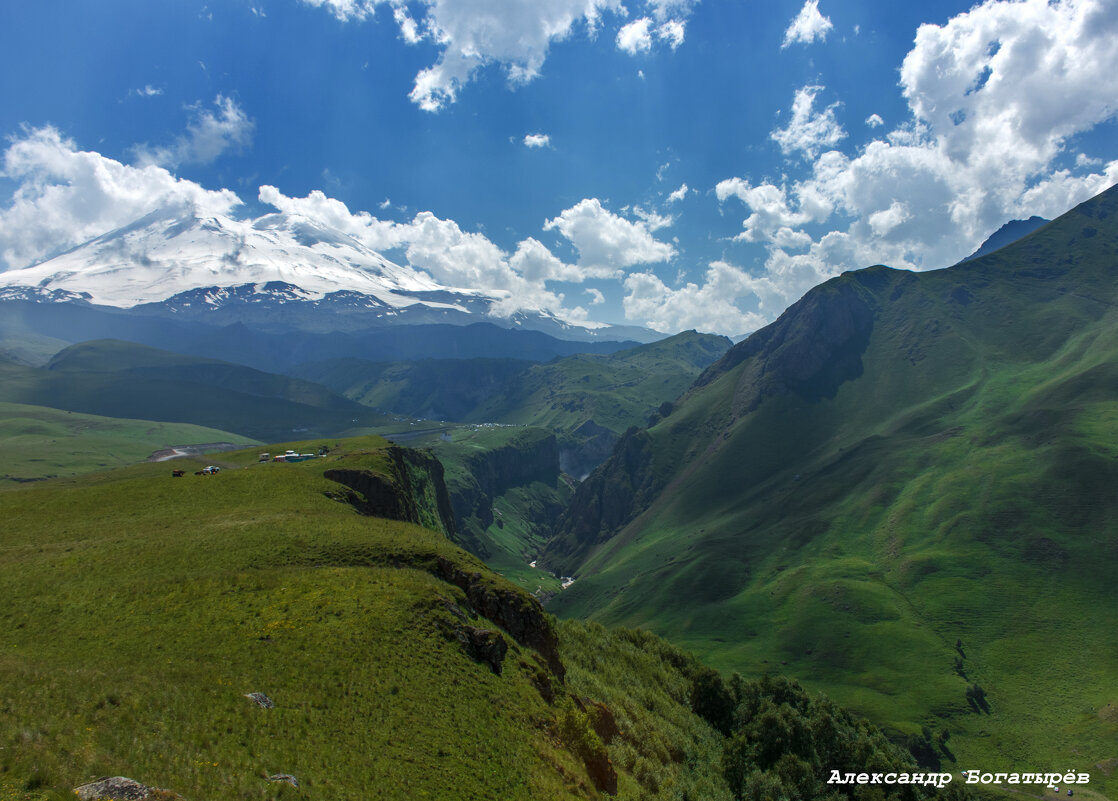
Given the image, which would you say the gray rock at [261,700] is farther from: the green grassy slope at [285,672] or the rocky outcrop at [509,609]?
the rocky outcrop at [509,609]

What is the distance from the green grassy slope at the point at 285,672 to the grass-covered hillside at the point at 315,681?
0.17m

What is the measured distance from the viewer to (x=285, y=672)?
126 feet

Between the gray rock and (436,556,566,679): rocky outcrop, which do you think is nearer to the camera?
the gray rock

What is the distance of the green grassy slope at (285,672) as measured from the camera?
27812mm

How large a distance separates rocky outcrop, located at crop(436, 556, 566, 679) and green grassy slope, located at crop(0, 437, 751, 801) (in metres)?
0.22

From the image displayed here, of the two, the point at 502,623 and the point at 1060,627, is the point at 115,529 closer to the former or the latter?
the point at 502,623

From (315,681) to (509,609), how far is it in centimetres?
2604

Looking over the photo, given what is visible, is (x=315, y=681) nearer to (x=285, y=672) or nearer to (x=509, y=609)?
(x=285, y=672)

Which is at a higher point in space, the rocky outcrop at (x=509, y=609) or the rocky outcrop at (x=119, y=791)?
the rocky outcrop at (x=119, y=791)

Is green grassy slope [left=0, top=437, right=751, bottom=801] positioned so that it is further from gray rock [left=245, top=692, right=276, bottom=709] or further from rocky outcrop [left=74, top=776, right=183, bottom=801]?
rocky outcrop [left=74, top=776, right=183, bottom=801]

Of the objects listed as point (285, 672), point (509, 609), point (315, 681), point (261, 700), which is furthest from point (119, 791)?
point (509, 609)

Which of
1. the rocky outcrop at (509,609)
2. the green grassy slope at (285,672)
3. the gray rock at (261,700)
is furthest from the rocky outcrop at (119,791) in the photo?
the rocky outcrop at (509,609)

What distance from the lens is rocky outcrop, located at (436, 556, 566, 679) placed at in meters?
60.0

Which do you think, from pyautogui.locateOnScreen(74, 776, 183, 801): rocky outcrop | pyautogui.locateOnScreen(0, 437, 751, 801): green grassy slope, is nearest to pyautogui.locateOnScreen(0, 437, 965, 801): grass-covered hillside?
pyautogui.locateOnScreen(0, 437, 751, 801): green grassy slope
